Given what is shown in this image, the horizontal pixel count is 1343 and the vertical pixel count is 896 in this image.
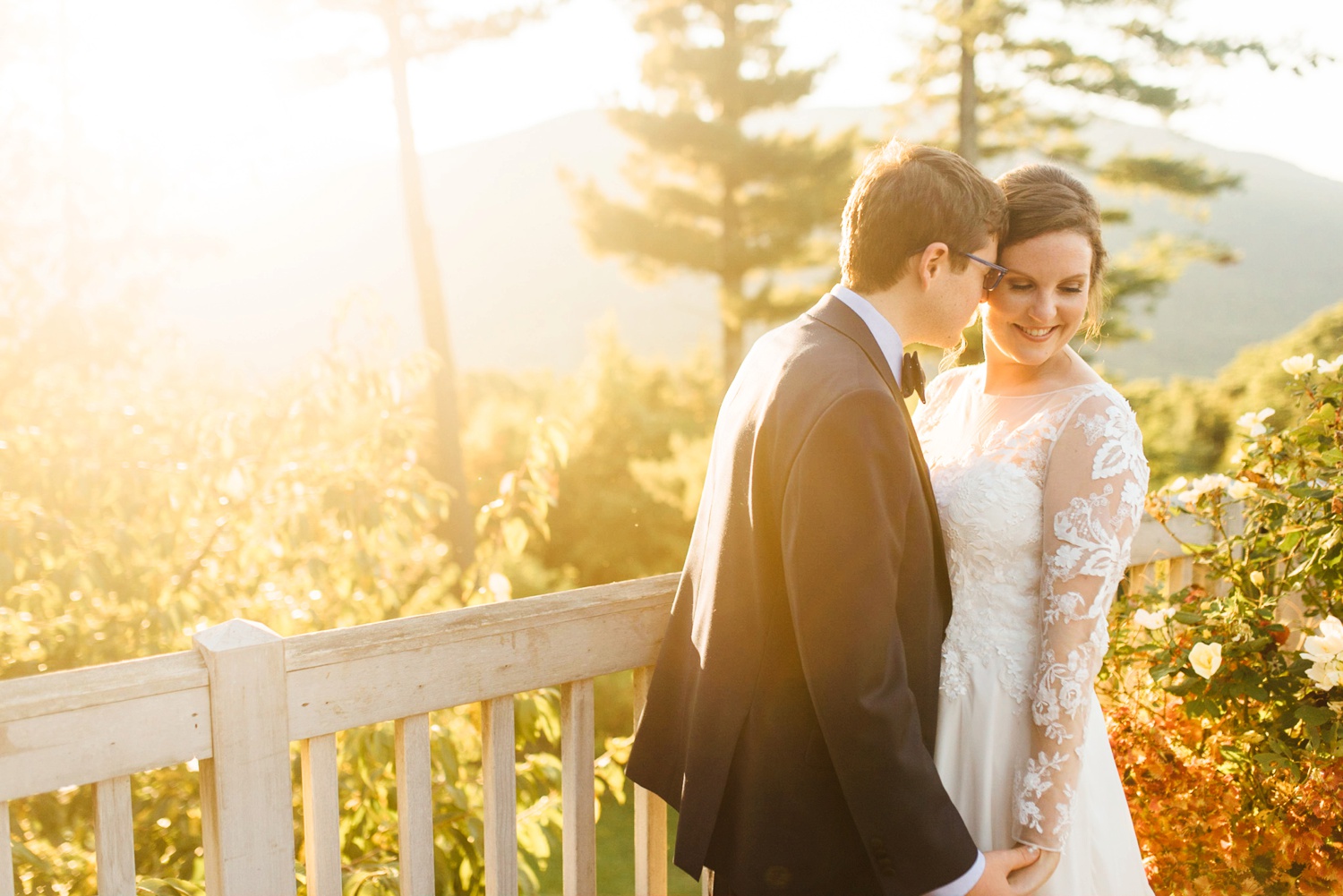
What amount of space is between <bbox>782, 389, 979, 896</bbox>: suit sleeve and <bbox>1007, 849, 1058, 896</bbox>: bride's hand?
0.28 m

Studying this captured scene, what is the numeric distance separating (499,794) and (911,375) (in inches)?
42.2

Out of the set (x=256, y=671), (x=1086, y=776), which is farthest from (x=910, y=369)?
(x=256, y=671)

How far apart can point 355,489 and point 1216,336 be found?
47507 millimetres

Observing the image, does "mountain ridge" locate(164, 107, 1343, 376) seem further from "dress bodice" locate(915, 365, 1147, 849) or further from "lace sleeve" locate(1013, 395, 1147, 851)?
"lace sleeve" locate(1013, 395, 1147, 851)

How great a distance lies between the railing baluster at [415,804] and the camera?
5.62 ft

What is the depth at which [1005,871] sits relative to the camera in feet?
5.65

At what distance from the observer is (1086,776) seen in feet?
6.35

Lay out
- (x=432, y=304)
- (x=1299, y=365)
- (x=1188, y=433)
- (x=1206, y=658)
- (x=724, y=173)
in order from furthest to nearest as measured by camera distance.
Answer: (x=724, y=173)
(x=432, y=304)
(x=1188, y=433)
(x=1299, y=365)
(x=1206, y=658)

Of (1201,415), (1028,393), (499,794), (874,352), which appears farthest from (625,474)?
(874,352)

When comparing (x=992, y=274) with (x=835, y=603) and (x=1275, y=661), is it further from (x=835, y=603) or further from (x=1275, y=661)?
(x=1275, y=661)

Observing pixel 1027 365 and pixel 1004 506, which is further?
pixel 1027 365

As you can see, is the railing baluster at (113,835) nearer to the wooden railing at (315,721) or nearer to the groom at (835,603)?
the wooden railing at (315,721)

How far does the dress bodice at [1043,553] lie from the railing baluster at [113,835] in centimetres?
139

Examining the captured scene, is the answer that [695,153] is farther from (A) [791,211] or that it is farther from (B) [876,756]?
(B) [876,756]
